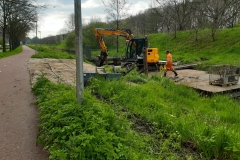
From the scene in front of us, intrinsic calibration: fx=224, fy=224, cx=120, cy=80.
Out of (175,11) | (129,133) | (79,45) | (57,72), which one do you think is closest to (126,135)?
(129,133)

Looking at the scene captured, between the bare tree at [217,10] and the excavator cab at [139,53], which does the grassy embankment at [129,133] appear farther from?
the bare tree at [217,10]

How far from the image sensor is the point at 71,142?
11.3ft

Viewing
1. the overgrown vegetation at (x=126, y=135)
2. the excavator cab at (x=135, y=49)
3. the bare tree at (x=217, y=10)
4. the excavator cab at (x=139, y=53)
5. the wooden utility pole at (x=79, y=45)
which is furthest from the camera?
the bare tree at (x=217, y=10)

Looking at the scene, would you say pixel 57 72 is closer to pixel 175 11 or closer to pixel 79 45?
pixel 79 45

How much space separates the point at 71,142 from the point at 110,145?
2.02ft

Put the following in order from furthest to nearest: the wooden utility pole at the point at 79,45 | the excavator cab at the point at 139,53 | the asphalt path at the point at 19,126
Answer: the excavator cab at the point at 139,53 → the wooden utility pole at the point at 79,45 → the asphalt path at the point at 19,126

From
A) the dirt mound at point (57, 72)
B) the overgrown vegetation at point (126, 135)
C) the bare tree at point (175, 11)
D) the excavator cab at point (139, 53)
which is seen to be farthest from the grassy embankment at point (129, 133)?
the bare tree at point (175, 11)

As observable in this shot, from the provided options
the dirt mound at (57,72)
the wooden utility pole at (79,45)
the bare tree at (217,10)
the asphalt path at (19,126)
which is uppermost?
the bare tree at (217,10)

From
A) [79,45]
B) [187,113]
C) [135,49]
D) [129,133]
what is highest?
[135,49]

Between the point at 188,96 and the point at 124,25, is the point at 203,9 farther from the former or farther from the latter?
the point at 188,96

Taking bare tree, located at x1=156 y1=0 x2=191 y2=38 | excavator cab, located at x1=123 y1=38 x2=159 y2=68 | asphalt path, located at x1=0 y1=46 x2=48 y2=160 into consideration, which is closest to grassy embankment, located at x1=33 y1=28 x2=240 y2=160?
asphalt path, located at x1=0 y1=46 x2=48 y2=160

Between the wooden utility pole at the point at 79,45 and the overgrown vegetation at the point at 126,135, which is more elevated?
the wooden utility pole at the point at 79,45

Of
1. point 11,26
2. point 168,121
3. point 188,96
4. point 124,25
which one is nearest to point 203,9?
point 124,25

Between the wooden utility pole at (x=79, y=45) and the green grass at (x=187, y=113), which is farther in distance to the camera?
the wooden utility pole at (x=79, y=45)
